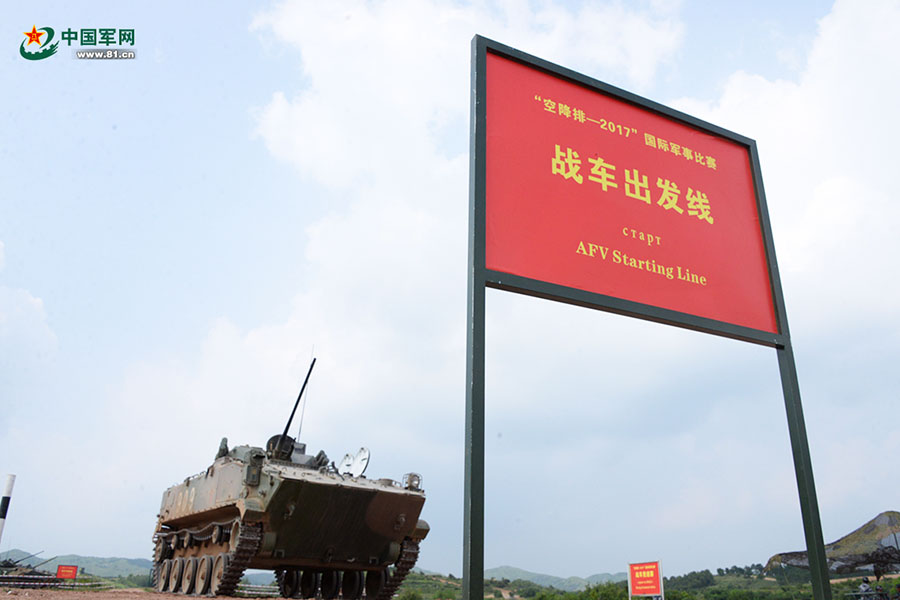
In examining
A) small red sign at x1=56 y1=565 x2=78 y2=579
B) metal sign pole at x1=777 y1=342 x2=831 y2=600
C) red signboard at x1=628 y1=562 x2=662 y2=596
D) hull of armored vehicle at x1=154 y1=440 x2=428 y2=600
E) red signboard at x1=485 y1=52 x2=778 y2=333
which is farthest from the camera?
small red sign at x1=56 y1=565 x2=78 y2=579

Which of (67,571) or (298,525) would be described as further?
(67,571)

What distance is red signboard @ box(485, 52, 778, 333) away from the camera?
498 cm

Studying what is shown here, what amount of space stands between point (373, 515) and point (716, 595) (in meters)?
8.09

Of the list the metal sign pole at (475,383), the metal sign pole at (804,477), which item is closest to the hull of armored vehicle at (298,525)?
the metal sign pole at (804,477)

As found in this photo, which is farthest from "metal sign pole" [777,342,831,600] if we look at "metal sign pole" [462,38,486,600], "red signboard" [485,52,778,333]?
"metal sign pole" [462,38,486,600]

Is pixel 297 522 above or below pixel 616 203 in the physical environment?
below

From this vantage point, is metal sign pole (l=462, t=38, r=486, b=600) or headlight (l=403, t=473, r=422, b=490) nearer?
metal sign pole (l=462, t=38, r=486, b=600)

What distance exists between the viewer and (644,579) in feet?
40.0

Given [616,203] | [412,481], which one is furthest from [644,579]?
[616,203]

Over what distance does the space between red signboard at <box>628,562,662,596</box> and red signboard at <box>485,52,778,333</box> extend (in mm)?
7149

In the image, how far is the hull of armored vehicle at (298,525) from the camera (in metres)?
10.8

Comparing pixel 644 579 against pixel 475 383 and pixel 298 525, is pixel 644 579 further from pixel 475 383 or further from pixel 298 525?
pixel 475 383

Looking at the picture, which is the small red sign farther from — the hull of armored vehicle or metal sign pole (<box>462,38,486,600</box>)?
metal sign pole (<box>462,38,486,600</box>)

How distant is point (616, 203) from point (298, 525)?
7905mm
